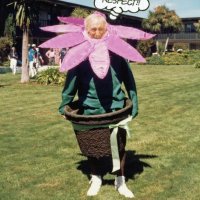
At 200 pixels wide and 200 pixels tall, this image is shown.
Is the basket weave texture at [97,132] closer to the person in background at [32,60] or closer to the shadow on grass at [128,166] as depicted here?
the shadow on grass at [128,166]

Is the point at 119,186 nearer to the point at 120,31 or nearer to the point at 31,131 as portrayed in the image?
the point at 120,31

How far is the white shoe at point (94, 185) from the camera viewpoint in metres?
5.21

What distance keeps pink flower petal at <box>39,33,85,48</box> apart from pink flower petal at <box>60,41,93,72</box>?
62mm

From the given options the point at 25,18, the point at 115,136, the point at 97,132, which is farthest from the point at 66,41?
the point at 25,18

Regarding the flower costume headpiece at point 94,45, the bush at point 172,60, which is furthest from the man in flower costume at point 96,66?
the bush at point 172,60

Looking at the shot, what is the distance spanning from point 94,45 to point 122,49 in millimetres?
323

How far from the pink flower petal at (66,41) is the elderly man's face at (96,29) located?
0.43 ft

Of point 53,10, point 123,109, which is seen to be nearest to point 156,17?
point 53,10

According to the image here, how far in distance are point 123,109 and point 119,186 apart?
41.0 inches

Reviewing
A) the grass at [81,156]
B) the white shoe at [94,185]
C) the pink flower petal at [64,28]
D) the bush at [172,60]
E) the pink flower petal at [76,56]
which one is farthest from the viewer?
the bush at [172,60]

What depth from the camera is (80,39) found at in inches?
192

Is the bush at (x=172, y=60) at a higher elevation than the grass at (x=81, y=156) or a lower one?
lower

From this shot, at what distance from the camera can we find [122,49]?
483 centimetres

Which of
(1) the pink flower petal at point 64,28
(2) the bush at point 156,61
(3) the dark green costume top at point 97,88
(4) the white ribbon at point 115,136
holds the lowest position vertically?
(2) the bush at point 156,61
